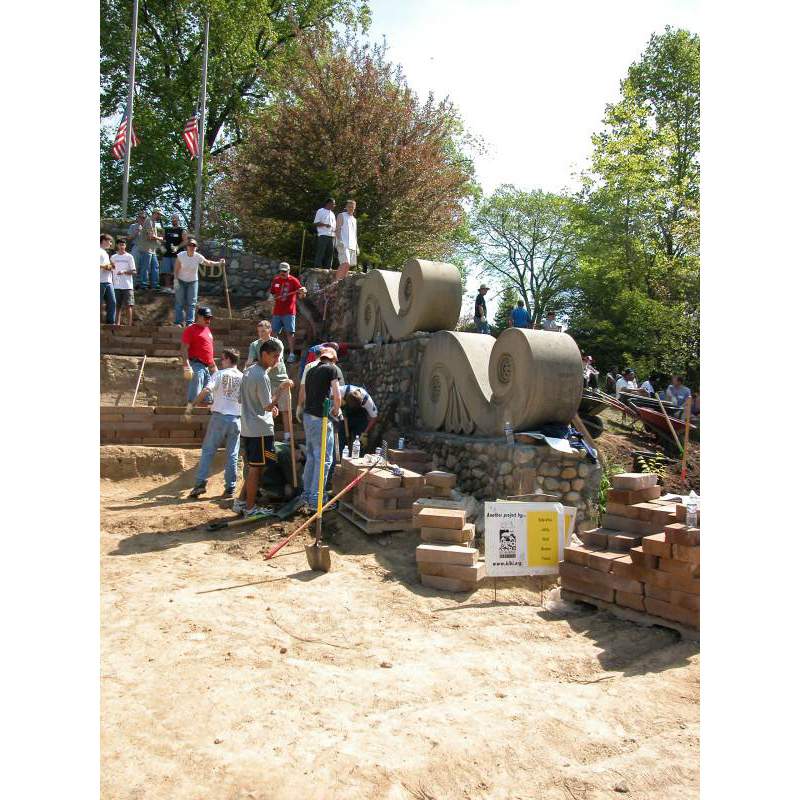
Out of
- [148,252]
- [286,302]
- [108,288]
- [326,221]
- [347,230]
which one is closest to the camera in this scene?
[286,302]

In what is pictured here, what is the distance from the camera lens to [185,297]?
36.9 feet

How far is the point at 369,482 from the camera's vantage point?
649cm

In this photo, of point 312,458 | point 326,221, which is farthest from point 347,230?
point 312,458

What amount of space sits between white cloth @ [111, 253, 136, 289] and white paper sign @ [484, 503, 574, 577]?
29.4ft

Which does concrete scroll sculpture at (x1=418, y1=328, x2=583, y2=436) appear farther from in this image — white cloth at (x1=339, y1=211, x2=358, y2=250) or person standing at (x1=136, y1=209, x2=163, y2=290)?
person standing at (x1=136, y1=209, x2=163, y2=290)

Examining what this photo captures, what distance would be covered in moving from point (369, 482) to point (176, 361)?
18.6ft

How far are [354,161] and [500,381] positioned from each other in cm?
1094

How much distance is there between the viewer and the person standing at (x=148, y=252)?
44.6 ft

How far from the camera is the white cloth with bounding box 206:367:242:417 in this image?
7098 mm

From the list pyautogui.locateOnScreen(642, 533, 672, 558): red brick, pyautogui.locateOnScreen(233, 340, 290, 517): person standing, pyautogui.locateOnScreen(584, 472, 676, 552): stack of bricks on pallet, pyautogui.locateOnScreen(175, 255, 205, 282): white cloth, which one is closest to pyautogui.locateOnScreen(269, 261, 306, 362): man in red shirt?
pyautogui.locateOnScreen(175, 255, 205, 282): white cloth

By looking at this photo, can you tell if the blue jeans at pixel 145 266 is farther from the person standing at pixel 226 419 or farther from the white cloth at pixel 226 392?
the white cloth at pixel 226 392

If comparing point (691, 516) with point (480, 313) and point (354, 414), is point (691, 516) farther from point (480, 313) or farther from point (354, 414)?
point (480, 313)

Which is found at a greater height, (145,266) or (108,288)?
(145,266)

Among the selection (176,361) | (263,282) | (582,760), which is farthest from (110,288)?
(582,760)
